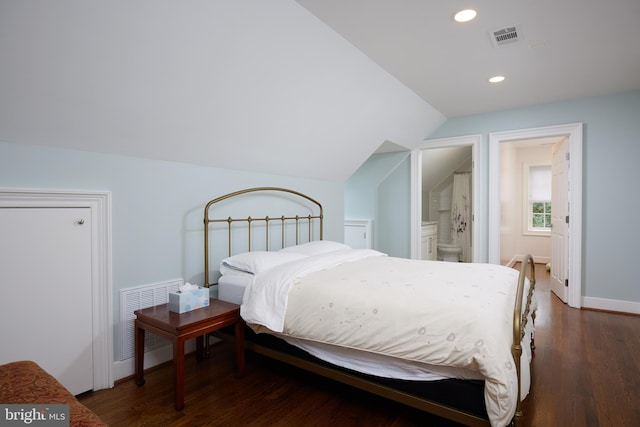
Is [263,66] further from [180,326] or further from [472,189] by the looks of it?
[472,189]

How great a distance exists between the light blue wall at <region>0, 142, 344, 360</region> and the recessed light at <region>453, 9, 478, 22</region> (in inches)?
79.9

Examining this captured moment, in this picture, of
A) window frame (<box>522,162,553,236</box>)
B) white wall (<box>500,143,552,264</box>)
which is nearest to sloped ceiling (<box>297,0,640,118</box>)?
white wall (<box>500,143,552,264</box>)

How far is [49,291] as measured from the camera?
1986mm

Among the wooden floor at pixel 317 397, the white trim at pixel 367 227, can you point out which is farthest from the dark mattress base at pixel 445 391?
the white trim at pixel 367 227

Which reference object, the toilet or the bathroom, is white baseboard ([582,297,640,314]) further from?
the toilet

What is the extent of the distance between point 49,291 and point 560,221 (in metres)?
5.10

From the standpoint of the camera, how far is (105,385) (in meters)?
2.19

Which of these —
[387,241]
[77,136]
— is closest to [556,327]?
[387,241]

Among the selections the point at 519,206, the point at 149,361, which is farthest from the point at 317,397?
the point at 519,206

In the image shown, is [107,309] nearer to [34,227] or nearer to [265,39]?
[34,227]

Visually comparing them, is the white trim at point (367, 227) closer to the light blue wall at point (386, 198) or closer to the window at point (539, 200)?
the light blue wall at point (386, 198)

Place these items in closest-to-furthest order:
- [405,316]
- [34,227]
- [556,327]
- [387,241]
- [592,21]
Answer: [405,316], [34,227], [592,21], [556,327], [387,241]

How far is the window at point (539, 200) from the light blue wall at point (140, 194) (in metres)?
6.35

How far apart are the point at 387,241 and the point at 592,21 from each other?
138 inches
